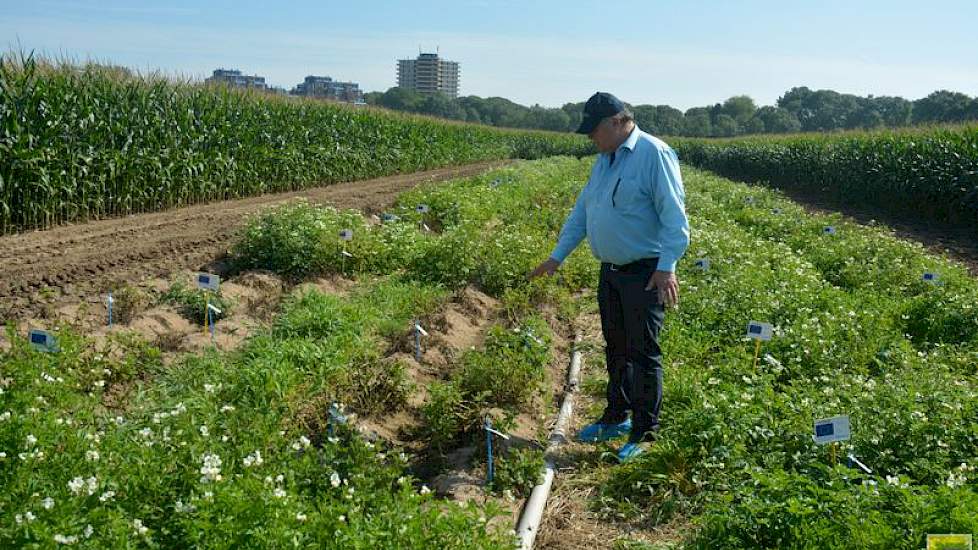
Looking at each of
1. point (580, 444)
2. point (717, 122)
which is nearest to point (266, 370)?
point (580, 444)

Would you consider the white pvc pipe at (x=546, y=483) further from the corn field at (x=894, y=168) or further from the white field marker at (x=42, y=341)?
the corn field at (x=894, y=168)

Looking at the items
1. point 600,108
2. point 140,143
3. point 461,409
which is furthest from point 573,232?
point 140,143

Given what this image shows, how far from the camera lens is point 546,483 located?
448cm

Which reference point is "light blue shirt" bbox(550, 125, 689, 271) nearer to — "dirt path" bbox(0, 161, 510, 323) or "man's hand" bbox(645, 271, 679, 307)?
"man's hand" bbox(645, 271, 679, 307)

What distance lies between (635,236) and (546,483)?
163 cm

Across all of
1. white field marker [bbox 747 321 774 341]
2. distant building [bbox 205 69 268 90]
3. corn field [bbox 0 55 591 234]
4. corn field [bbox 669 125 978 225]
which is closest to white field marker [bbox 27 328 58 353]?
white field marker [bbox 747 321 774 341]

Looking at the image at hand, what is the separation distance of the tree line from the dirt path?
2111 inches

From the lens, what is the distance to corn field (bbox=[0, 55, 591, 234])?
11469mm

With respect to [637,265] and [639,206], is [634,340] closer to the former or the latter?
[637,265]

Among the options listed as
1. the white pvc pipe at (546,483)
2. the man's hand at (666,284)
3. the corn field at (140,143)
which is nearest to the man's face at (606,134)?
the man's hand at (666,284)

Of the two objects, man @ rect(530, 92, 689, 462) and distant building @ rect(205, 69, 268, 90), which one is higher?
distant building @ rect(205, 69, 268, 90)

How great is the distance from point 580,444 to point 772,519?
6.71 ft

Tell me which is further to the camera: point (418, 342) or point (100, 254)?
point (100, 254)

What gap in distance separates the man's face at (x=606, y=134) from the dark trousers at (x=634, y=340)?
767 millimetres
